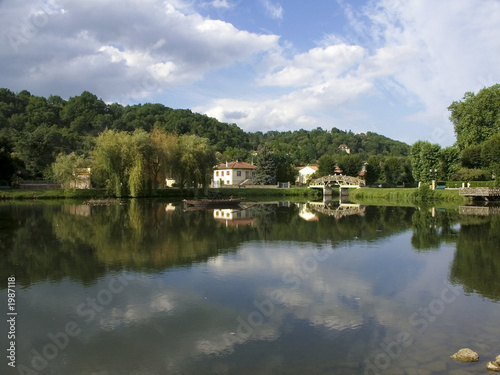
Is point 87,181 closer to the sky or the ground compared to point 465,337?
closer to the sky

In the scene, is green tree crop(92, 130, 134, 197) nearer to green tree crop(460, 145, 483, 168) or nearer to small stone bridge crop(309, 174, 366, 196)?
small stone bridge crop(309, 174, 366, 196)

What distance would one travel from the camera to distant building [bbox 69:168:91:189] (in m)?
55.8

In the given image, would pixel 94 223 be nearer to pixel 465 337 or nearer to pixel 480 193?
pixel 465 337

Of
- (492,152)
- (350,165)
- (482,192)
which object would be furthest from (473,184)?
(350,165)

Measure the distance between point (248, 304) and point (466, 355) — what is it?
485 centimetres

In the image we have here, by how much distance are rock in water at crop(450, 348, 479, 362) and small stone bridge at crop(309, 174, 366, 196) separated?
57.9 metres

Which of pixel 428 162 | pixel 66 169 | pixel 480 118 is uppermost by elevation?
pixel 480 118

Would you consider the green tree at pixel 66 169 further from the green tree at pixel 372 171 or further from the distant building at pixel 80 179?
the green tree at pixel 372 171

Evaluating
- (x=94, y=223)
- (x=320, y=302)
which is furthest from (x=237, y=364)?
(x=94, y=223)

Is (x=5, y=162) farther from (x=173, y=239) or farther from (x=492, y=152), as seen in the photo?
(x=492, y=152)

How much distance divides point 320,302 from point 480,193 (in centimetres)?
4369

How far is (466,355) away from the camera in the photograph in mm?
7223

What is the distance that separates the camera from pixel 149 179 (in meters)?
51.5

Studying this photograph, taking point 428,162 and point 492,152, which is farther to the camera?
point 428,162
